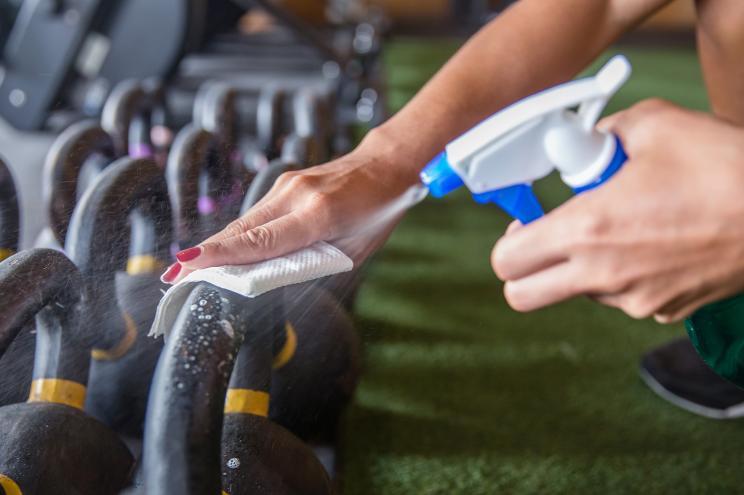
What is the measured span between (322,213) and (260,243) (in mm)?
78

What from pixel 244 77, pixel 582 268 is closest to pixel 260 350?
pixel 582 268

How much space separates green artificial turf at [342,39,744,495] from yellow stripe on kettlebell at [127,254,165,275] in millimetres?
293

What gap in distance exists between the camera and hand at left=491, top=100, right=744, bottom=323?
427 mm

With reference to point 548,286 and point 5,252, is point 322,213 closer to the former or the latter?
point 548,286

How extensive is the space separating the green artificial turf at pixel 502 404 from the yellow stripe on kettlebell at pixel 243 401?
0.31 m

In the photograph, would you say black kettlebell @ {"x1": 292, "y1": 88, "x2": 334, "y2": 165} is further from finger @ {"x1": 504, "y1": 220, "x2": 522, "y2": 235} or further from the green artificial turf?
finger @ {"x1": 504, "y1": 220, "x2": 522, "y2": 235}

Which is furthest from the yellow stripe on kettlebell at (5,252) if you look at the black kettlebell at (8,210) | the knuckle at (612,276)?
the knuckle at (612,276)

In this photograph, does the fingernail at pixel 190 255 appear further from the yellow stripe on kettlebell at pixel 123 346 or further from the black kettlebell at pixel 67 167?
the black kettlebell at pixel 67 167

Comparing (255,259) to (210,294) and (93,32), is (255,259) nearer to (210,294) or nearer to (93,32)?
(210,294)

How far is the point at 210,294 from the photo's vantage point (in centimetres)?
50

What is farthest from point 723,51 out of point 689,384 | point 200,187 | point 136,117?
point 136,117

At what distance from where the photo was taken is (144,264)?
29.4 inches

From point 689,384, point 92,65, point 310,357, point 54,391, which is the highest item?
point 54,391

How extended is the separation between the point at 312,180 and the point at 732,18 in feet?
1.93
